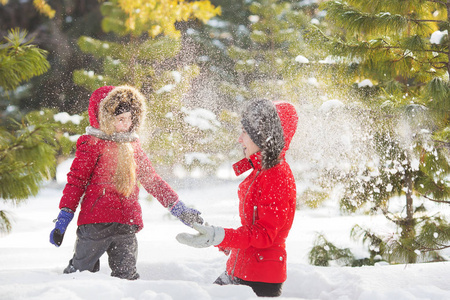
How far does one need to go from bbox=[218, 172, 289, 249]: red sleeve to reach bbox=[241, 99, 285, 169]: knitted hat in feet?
Answer: 0.48

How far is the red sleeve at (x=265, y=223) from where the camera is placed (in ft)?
7.33

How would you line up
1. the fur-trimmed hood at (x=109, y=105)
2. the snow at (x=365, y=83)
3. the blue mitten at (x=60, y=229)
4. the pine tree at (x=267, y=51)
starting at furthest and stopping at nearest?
the pine tree at (x=267, y=51) → the snow at (x=365, y=83) → the fur-trimmed hood at (x=109, y=105) → the blue mitten at (x=60, y=229)

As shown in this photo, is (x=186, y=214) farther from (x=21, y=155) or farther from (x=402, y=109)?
(x=402, y=109)

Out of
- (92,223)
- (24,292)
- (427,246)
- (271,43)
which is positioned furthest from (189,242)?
(271,43)

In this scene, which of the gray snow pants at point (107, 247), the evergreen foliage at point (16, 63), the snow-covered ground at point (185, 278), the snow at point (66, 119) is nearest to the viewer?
the snow-covered ground at point (185, 278)

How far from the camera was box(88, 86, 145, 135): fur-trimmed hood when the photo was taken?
310 centimetres

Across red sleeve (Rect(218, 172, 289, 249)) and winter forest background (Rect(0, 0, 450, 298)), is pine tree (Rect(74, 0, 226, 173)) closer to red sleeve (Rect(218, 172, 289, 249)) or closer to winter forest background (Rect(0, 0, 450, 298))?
winter forest background (Rect(0, 0, 450, 298))

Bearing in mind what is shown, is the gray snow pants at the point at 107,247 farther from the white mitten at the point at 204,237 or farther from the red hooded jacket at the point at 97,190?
the white mitten at the point at 204,237

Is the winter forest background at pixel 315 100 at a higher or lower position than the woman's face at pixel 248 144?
higher

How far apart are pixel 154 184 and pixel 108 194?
32cm

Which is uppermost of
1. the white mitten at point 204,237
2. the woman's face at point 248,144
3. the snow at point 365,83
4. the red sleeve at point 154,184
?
the snow at point 365,83

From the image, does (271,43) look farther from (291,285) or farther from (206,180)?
(291,285)

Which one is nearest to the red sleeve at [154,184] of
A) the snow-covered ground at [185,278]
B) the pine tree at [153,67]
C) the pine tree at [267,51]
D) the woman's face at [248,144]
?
the snow-covered ground at [185,278]

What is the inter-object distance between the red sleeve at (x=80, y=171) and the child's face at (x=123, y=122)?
200 mm
